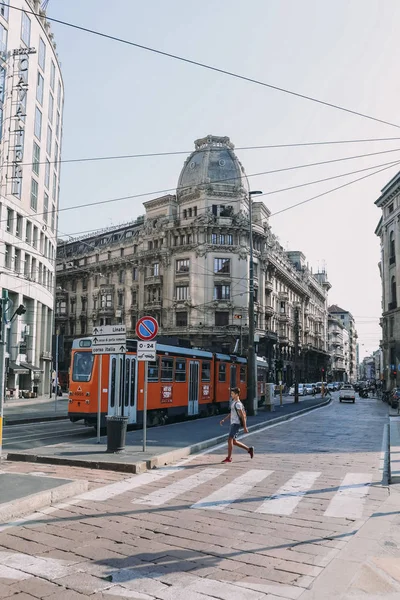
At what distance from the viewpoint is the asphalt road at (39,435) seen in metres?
14.6

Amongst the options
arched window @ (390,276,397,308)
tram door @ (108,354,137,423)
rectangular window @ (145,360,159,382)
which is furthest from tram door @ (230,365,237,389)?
arched window @ (390,276,397,308)

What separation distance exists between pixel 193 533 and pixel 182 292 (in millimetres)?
53597

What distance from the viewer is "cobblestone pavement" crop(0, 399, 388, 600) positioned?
198 inches

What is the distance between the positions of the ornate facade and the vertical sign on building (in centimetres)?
1696

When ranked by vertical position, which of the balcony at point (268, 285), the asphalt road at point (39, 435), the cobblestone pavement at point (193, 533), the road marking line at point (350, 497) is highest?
the balcony at point (268, 285)

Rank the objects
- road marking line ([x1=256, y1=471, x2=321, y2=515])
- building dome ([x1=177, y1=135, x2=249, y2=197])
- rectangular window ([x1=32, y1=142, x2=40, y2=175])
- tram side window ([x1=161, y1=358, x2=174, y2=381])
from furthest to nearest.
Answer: building dome ([x1=177, y1=135, x2=249, y2=197]) → rectangular window ([x1=32, y1=142, x2=40, y2=175]) → tram side window ([x1=161, y1=358, x2=174, y2=381]) → road marking line ([x1=256, y1=471, x2=321, y2=515])

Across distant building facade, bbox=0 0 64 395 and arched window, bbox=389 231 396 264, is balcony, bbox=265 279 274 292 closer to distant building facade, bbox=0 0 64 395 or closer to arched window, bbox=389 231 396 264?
arched window, bbox=389 231 396 264

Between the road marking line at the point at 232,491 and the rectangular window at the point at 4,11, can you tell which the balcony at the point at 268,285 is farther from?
the road marking line at the point at 232,491

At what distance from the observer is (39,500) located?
773 cm

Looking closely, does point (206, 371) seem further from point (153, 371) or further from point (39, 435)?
point (39, 435)

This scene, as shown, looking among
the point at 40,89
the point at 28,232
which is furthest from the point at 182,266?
the point at 40,89

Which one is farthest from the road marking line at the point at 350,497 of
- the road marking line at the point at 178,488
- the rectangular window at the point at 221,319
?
the rectangular window at the point at 221,319

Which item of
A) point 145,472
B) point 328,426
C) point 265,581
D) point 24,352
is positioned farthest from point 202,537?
point 24,352

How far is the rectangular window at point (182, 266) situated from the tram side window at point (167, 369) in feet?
129
